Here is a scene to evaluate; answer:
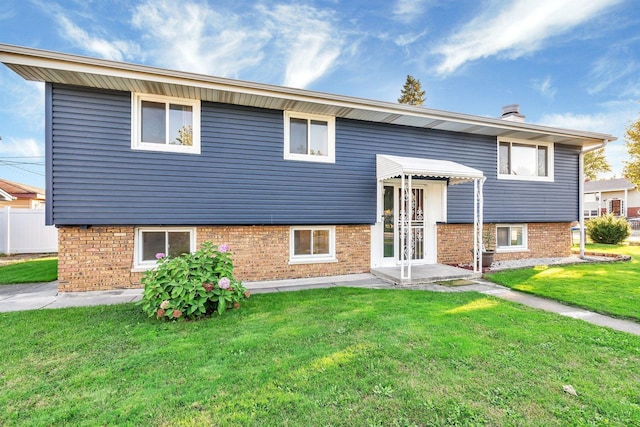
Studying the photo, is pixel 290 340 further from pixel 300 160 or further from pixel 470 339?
pixel 300 160

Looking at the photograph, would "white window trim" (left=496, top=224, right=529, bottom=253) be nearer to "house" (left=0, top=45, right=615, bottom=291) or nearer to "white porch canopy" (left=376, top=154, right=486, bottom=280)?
"house" (left=0, top=45, right=615, bottom=291)

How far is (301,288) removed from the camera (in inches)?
241

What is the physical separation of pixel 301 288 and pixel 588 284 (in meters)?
6.14

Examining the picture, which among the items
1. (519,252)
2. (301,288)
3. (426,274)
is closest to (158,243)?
(301,288)

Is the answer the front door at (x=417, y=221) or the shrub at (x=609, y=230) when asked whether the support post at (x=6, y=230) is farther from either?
the shrub at (x=609, y=230)

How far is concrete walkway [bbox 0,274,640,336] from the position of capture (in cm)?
448

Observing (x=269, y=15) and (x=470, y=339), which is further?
(x=269, y=15)

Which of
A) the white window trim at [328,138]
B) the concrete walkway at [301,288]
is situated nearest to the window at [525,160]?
the concrete walkway at [301,288]

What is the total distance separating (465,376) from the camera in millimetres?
2662

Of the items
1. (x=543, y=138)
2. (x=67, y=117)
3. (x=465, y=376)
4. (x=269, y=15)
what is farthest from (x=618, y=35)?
(x=67, y=117)

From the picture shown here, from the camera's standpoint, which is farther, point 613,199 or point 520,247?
point 613,199

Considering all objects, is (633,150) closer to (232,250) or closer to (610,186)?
(610,186)

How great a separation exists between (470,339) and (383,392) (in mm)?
1655

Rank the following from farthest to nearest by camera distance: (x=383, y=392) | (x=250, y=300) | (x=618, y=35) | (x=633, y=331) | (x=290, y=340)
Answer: (x=618, y=35) → (x=250, y=300) → (x=633, y=331) → (x=290, y=340) → (x=383, y=392)
